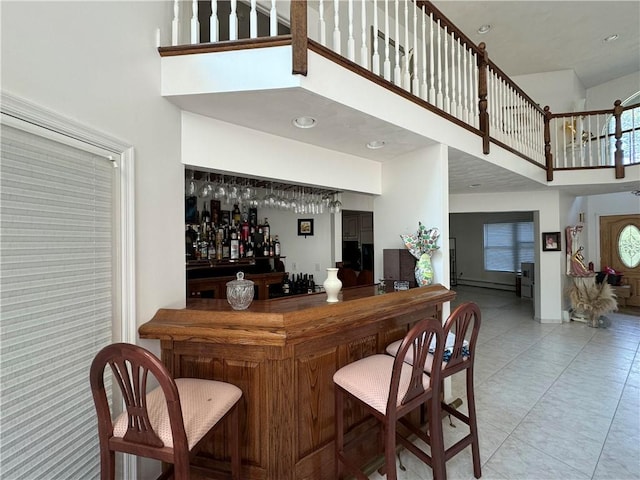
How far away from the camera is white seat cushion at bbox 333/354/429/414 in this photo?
1.52m

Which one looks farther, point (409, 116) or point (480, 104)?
point (480, 104)

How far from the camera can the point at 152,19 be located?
1810 mm

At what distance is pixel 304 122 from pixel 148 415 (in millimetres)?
1918

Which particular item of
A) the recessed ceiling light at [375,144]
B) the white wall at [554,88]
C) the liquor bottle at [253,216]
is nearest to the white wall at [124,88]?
the recessed ceiling light at [375,144]

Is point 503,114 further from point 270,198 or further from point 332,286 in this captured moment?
point 332,286

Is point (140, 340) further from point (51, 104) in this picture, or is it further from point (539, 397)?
point (539, 397)

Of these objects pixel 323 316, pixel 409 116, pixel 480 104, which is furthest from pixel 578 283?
pixel 323 316

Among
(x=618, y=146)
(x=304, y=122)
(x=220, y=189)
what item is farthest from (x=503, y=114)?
(x=220, y=189)

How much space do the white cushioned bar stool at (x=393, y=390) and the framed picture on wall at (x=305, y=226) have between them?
352 centimetres

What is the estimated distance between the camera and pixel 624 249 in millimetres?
6926

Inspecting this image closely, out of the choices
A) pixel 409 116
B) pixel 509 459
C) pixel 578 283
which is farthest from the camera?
pixel 578 283

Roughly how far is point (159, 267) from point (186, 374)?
644 mm

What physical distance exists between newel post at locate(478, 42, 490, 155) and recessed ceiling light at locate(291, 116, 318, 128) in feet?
6.55

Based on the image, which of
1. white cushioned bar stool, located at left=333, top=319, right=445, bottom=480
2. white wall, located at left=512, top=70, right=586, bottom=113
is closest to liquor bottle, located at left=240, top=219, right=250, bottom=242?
white cushioned bar stool, located at left=333, top=319, right=445, bottom=480
